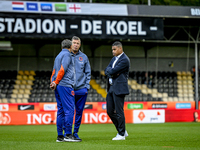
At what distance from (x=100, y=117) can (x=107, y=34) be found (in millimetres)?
4329

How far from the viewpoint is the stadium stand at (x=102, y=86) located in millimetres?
20609

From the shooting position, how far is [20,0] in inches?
746

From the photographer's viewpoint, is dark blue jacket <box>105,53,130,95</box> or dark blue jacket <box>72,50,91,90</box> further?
dark blue jacket <box>105,53,130,95</box>

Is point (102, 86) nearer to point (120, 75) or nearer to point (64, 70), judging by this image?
point (120, 75)

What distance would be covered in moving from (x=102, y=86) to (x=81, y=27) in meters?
5.52

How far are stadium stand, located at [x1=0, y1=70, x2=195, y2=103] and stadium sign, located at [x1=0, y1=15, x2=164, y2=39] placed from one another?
14.5 ft

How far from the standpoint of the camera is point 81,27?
57.8 feet

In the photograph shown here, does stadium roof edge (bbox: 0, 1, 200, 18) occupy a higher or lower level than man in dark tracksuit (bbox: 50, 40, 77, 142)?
higher

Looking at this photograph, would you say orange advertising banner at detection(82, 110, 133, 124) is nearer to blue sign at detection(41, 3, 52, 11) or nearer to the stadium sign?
the stadium sign

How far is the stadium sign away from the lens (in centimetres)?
1703

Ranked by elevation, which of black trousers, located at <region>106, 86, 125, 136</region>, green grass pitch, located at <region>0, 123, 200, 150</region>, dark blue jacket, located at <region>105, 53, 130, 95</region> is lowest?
green grass pitch, located at <region>0, 123, 200, 150</region>

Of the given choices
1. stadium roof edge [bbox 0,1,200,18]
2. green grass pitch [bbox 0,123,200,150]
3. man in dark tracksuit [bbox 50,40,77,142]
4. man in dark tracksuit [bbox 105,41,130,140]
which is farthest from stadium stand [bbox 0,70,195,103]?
man in dark tracksuit [bbox 50,40,77,142]

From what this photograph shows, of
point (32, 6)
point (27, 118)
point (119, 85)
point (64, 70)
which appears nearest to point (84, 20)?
point (32, 6)

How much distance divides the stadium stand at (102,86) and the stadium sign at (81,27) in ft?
14.5
